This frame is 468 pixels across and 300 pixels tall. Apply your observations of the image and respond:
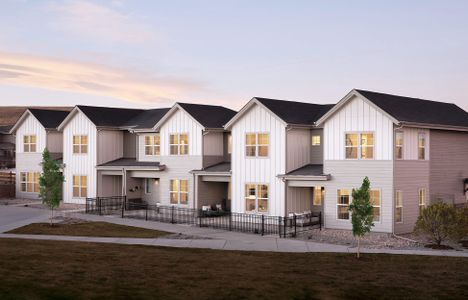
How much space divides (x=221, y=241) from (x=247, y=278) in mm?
9250

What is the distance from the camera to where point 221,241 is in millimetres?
30062

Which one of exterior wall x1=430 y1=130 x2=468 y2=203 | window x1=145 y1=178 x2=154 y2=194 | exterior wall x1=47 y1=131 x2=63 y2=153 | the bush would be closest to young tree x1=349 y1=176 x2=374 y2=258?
the bush

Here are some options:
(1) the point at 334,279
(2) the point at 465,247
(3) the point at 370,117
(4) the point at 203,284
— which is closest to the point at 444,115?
(3) the point at 370,117

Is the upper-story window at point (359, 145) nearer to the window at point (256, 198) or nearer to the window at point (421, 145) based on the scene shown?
the window at point (421, 145)

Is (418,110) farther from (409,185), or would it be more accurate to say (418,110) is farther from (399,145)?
(409,185)

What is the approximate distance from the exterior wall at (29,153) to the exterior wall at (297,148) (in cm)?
2493

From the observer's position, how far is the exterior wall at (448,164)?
36844 mm

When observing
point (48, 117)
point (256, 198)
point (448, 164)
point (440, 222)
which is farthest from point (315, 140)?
point (48, 117)

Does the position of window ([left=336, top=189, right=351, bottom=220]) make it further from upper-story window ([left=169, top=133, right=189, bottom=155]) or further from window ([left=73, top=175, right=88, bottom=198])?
window ([left=73, top=175, right=88, bottom=198])

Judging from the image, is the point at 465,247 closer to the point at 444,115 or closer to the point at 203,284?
the point at 444,115

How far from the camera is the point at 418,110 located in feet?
122

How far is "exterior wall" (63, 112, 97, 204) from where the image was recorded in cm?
4800

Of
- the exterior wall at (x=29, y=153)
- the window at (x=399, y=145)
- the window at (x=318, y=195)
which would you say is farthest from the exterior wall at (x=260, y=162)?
the exterior wall at (x=29, y=153)

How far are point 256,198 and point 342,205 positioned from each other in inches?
231
